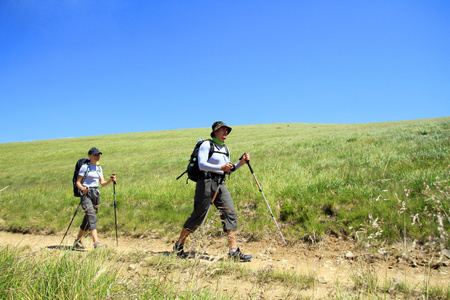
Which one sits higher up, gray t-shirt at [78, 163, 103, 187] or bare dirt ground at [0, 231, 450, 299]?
gray t-shirt at [78, 163, 103, 187]

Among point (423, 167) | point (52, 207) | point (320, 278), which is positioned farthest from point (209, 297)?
point (52, 207)

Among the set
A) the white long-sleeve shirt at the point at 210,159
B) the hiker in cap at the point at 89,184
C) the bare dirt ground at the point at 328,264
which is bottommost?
the bare dirt ground at the point at 328,264

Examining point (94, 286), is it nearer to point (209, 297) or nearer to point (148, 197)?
point (209, 297)

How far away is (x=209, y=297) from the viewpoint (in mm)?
2762

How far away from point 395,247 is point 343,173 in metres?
3.62

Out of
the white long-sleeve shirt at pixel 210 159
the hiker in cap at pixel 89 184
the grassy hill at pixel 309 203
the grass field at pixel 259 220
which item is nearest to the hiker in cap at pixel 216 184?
the white long-sleeve shirt at pixel 210 159

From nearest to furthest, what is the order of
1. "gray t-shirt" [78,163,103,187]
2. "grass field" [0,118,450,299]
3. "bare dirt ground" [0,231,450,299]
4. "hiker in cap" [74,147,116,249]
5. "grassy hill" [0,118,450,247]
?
"grass field" [0,118,450,299] < "bare dirt ground" [0,231,450,299] < "grassy hill" [0,118,450,247] < "hiker in cap" [74,147,116,249] < "gray t-shirt" [78,163,103,187]

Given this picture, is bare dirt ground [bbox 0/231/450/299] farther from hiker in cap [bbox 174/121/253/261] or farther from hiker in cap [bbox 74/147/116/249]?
hiker in cap [bbox 74/147/116/249]

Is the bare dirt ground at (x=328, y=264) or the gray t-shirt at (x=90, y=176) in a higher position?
the gray t-shirt at (x=90, y=176)

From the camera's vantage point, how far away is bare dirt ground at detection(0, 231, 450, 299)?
3460 millimetres

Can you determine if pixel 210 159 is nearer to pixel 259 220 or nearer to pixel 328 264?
pixel 259 220

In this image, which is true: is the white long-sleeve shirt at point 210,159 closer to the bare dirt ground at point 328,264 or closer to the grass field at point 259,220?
the grass field at point 259,220

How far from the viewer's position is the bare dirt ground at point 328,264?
11.4ft

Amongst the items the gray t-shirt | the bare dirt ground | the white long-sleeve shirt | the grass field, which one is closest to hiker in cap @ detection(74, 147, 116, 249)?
the gray t-shirt
